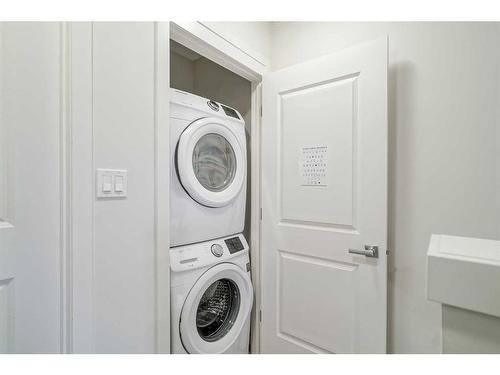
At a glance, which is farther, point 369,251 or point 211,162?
point 211,162

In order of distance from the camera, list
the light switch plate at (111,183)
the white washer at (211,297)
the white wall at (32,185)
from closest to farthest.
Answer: the white wall at (32,185) → the light switch plate at (111,183) → the white washer at (211,297)

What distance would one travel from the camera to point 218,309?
1.50m

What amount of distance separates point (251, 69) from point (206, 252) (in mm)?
1108

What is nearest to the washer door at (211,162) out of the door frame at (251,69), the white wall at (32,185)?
the door frame at (251,69)

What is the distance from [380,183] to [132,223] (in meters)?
1.12

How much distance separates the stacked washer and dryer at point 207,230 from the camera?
3.89 feet

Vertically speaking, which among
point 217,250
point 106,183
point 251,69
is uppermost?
point 251,69

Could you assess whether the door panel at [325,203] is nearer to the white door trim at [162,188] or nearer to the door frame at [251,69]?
the door frame at [251,69]

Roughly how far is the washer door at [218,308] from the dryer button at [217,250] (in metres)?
0.06

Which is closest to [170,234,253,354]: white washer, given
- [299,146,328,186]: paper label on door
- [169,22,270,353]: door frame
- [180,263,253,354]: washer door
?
[180,263,253,354]: washer door

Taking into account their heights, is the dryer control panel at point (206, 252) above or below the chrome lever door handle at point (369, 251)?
below

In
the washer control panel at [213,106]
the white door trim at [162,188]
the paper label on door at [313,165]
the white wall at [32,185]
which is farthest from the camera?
the washer control panel at [213,106]

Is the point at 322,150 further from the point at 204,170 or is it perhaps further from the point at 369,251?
the point at 204,170

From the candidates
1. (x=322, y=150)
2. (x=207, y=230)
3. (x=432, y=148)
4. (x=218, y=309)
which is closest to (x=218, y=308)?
(x=218, y=309)
